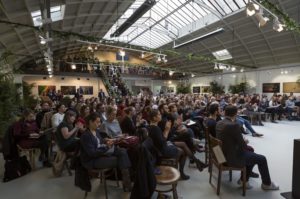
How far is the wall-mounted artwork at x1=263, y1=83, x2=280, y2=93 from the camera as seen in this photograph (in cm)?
1620

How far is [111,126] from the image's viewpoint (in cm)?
439

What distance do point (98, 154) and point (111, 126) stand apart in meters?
1.46

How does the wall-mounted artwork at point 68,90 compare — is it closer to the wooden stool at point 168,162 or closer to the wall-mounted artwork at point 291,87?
the wall-mounted artwork at point 291,87

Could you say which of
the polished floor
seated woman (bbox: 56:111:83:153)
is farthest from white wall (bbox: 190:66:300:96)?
seated woman (bbox: 56:111:83:153)

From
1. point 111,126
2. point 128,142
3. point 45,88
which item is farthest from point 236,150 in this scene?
point 45,88

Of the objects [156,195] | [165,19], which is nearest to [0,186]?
[156,195]

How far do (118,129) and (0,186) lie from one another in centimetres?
222

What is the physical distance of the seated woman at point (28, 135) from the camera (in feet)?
13.8

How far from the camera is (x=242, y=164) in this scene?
10.2ft

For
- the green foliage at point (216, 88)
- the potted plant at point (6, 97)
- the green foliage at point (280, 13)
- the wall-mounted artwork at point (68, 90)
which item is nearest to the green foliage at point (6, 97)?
the potted plant at point (6, 97)

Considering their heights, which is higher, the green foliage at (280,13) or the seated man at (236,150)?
the green foliage at (280,13)

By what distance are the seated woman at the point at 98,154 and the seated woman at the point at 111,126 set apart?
103 centimetres

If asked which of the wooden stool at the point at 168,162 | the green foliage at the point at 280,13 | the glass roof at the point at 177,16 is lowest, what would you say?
the wooden stool at the point at 168,162

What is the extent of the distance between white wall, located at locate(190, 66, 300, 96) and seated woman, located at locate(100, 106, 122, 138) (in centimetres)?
1499
